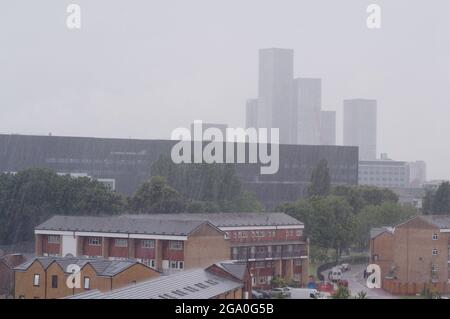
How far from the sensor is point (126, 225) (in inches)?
244

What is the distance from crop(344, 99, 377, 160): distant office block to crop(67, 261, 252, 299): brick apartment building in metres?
8.94

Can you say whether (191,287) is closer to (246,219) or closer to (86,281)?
(86,281)

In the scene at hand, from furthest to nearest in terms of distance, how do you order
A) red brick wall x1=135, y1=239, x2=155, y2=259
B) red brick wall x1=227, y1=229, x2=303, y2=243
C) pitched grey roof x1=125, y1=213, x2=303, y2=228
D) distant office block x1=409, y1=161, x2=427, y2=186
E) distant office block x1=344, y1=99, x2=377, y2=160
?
1. distant office block x1=409, y1=161, x2=427, y2=186
2. distant office block x1=344, y1=99, x2=377, y2=160
3. pitched grey roof x1=125, y1=213, x2=303, y2=228
4. red brick wall x1=227, y1=229, x2=303, y2=243
5. red brick wall x1=135, y1=239, x2=155, y2=259

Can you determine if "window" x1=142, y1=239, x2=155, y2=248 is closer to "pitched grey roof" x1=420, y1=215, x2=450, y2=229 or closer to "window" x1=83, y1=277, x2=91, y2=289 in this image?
"window" x1=83, y1=277, x2=91, y2=289

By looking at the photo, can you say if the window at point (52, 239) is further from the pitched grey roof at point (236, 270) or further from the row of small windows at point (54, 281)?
the pitched grey roof at point (236, 270)

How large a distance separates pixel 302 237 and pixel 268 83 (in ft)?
27.0

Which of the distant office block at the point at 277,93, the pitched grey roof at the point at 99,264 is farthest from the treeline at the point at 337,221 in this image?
the distant office block at the point at 277,93

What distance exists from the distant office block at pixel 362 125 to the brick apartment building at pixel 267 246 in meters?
5.60

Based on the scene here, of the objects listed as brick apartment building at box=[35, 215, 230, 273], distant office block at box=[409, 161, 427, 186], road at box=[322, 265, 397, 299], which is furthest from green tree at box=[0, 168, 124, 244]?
distant office block at box=[409, 161, 427, 186]

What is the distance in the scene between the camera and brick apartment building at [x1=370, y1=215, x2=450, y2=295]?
19.8 ft

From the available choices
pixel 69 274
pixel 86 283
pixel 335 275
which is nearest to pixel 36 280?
pixel 69 274

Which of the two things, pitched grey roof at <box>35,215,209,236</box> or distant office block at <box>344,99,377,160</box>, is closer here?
pitched grey roof at <box>35,215,209,236</box>

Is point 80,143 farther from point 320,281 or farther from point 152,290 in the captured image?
point 152,290

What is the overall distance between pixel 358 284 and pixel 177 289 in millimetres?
3666
